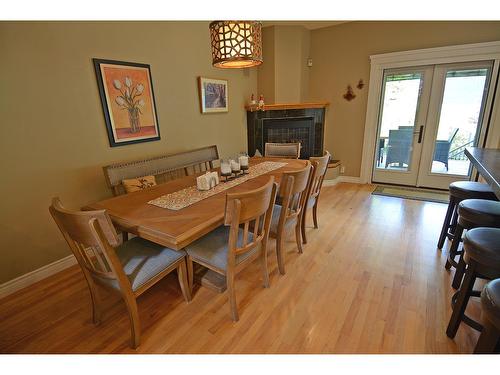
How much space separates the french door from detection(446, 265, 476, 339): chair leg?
10.7 ft

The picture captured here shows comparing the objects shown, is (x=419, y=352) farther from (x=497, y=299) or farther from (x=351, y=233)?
(x=351, y=233)

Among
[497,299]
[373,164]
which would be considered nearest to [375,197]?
[373,164]

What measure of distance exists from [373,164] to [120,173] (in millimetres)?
4061

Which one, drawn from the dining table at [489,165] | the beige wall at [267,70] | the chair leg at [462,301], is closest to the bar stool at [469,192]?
the dining table at [489,165]

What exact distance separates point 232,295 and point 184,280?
15.2 inches

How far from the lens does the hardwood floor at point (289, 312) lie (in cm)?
147

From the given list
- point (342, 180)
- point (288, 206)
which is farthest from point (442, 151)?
point (288, 206)

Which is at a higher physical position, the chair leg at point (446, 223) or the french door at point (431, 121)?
the french door at point (431, 121)

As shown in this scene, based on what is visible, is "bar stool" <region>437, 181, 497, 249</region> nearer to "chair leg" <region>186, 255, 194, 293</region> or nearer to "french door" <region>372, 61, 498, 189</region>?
"french door" <region>372, 61, 498, 189</region>

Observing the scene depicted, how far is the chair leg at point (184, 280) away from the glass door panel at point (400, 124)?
3977 millimetres

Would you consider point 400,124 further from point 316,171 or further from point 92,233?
point 92,233

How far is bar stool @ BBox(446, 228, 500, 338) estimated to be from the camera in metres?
1.23

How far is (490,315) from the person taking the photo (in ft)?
3.01

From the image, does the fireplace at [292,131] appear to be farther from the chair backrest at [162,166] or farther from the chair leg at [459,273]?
the chair leg at [459,273]
